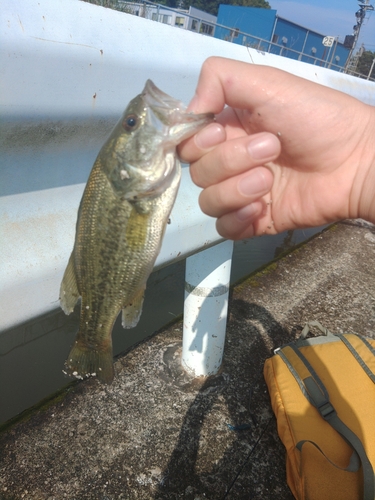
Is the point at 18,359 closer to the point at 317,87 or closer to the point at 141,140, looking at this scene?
the point at 141,140

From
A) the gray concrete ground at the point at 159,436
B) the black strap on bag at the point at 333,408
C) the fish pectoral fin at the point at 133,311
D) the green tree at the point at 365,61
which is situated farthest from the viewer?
the green tree at the point at 365,61

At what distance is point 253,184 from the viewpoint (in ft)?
4.88

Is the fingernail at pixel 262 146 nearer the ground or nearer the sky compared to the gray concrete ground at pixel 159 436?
nearer the sky

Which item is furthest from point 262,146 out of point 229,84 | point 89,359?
point 89,359

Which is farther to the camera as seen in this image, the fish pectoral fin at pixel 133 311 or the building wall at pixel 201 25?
the building wall at pixel 201 25

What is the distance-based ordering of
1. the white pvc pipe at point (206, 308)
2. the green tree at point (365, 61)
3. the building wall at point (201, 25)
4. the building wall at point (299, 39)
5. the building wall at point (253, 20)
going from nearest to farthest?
the white pvc pipe at point (206, 308)
the building wall at point (201, 25)
the building wall at point (253, 20)
the building wall at point (299, 39)
the green tree at point (365, 61)

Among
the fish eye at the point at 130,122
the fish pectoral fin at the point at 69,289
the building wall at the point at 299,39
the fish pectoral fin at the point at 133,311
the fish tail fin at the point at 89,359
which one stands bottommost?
the fish tail fin at the point at 89,359

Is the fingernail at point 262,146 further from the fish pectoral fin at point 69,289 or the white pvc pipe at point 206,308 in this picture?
the white pvc pipe at point 206,308

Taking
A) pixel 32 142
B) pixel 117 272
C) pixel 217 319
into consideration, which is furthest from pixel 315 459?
pixel 32 142

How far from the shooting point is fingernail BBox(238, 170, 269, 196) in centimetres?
148

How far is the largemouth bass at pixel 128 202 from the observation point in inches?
57.7

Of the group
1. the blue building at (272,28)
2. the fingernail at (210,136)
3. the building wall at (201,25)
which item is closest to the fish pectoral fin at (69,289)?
the fingernail at (210,136)

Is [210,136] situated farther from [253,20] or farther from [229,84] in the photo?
[253,20]

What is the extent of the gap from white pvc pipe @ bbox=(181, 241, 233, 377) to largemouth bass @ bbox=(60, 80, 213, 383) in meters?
1.17
